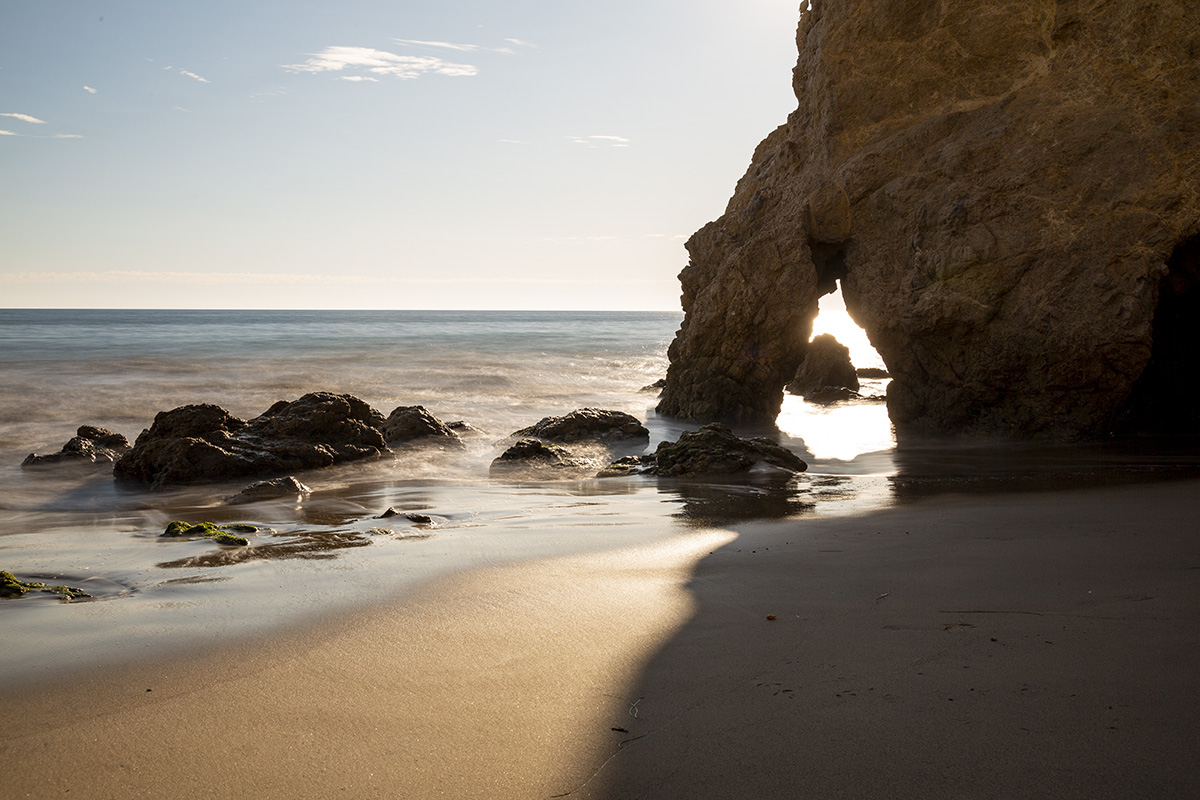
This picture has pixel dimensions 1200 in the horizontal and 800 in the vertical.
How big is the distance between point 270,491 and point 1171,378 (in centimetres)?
1088

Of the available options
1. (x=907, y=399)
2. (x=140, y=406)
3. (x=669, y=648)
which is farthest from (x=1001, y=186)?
(x=140, y=406)

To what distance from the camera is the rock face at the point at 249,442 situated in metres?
8.31

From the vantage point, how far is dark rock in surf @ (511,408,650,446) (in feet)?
35.5

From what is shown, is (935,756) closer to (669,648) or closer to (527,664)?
(669,648)

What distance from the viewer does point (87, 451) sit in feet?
31.0

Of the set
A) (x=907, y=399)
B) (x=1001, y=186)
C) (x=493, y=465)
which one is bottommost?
(x=493, y=465)

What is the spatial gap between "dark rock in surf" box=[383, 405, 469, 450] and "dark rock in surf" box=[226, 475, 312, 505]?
314 centimetres

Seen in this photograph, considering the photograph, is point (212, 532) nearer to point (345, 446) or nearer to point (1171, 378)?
point (345, 446)

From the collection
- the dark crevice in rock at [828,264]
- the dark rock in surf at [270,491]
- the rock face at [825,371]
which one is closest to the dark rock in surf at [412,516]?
the dark rock in surf at [270,491]

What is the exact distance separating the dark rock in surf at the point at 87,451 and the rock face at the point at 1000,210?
28.7ft

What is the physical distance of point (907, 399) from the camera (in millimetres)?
10891

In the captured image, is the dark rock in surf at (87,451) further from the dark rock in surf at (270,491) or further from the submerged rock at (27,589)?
the submerged rock at (27,589)

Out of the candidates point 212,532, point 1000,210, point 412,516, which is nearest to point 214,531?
point 212,532

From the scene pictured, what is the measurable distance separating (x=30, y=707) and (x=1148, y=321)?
977 cm
